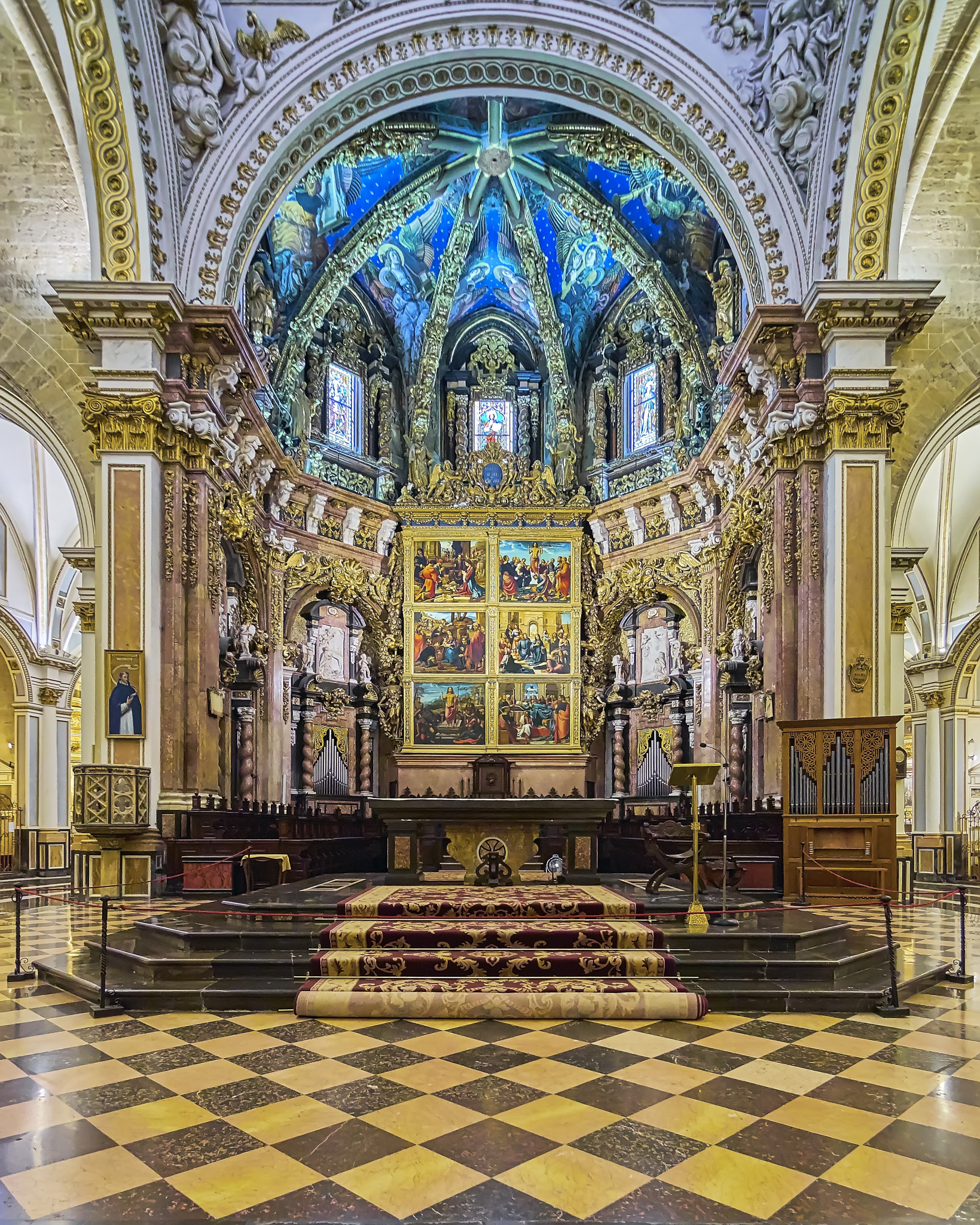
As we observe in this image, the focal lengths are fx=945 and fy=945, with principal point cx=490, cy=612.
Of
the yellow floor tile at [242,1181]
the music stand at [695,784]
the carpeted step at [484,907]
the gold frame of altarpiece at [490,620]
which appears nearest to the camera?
the yellow floor tile at [242,1181]

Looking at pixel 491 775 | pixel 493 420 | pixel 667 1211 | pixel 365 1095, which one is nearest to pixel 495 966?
pixel 365 1095

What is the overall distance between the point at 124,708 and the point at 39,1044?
279 inches

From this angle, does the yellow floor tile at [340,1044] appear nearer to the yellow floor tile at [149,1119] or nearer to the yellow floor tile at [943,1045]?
the yellow floor tile at [149,1119]

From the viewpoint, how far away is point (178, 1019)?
19.9 feet

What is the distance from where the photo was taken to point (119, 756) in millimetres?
12195

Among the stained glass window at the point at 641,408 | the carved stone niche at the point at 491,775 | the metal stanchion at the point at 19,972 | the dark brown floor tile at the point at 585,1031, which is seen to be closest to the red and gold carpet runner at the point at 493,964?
the dark brown floor tile at the point at 585,1031

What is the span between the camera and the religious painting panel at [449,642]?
786 inches

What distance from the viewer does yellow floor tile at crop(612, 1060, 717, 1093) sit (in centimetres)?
466

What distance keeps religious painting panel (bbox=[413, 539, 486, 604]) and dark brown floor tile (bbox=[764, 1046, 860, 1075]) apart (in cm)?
1529

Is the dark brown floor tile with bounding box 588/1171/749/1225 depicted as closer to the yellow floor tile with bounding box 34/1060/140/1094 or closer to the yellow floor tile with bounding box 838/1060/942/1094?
the yellow floor tile with bounding box 838/1060/942/1094

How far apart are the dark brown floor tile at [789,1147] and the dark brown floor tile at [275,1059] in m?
2.28

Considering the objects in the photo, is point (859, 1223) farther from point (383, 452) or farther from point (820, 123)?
point (383, 452)

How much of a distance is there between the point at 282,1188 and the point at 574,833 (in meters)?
7.35

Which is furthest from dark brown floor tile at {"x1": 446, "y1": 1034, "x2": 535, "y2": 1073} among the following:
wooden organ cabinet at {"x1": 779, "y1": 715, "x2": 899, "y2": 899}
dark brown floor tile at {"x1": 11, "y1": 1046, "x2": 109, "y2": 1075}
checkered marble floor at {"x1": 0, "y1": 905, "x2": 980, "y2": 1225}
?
wooden organ cabinet at {"x1": 779, "y1": 715, "x2": 899, "y2": 899}
